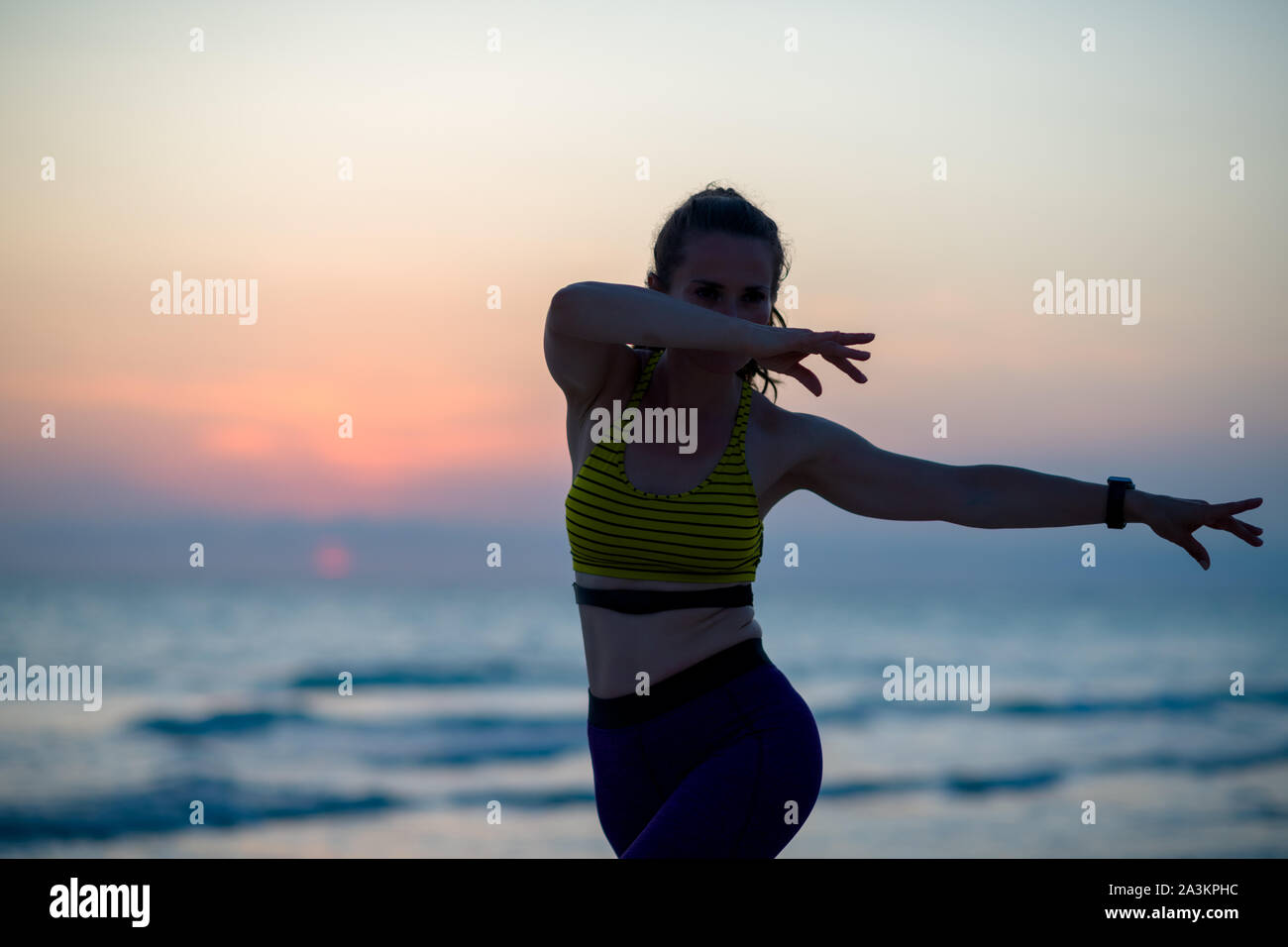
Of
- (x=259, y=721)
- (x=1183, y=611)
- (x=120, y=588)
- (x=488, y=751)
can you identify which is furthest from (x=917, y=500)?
(x=120, y=588)

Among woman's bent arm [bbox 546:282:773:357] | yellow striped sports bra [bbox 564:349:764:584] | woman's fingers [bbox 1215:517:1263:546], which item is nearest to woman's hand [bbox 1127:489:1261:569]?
woman's fingers [bbox 1215:517:1263:546]

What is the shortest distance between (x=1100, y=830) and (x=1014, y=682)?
10417mm

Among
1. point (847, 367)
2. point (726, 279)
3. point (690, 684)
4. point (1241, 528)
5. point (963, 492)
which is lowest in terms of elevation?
point (690, 684)

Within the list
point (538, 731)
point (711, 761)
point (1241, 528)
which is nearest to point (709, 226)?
point (711, 761)

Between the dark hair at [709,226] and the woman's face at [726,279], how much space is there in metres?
0.04

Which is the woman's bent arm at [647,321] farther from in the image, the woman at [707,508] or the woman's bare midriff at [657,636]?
the woman's bare midriff at [657,636]

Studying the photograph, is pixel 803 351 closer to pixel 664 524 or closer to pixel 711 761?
pixel 664 524

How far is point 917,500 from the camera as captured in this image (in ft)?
10.8

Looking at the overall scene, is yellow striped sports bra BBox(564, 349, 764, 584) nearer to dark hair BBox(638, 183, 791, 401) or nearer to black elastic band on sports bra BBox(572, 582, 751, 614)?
black elastic band on sports bra BBox(572, 582, 751, 614)

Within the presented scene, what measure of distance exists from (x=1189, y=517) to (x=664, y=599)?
4.84 feet

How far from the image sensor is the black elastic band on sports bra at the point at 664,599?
303cm

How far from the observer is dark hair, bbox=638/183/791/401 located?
3.24m

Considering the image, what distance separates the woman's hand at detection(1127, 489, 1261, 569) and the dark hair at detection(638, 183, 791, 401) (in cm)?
114

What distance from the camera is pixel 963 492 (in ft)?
10.7
